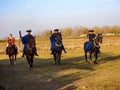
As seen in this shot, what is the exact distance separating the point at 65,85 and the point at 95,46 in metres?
10.4

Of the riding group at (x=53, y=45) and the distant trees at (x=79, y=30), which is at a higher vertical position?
the riding group at (x=53, y=45)

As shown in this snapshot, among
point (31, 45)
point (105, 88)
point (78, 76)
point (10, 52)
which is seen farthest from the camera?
point (10, 52)

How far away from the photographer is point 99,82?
16250 millimetres

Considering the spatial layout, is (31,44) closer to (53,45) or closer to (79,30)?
(53,45)

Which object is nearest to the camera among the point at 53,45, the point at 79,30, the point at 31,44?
the point at 31,44

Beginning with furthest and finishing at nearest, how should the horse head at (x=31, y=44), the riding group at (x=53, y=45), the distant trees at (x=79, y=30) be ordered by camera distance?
the distant trees at (x=79, y=30)
the riding group at (x=53, y=45)
the horse head at (x=31, y=44)

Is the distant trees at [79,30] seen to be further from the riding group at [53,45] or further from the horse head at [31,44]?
the horse head at [31,44]

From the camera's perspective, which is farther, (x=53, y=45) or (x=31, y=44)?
(x=53, y=45)

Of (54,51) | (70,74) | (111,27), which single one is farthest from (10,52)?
(111,27)

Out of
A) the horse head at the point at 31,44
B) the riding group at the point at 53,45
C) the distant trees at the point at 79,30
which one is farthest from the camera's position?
the distant trees at the point at 79,30

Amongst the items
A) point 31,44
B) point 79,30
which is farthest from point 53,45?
point 79,30

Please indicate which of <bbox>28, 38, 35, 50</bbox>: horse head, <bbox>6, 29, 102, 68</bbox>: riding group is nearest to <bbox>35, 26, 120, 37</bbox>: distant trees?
<bbox>6, 29, 102, 68</bbox>: riding group

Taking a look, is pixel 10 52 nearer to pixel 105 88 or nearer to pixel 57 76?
pixel 57 76

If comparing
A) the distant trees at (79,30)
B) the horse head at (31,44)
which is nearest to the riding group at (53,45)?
the horse head at (31,44)
